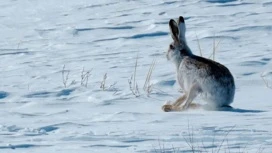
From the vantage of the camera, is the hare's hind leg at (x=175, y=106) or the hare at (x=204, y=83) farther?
the hare's hind leg at (x=175, y=106)

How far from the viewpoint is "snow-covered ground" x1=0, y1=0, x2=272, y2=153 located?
5.43 m

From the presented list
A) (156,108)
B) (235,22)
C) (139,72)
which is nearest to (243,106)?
(156,108)

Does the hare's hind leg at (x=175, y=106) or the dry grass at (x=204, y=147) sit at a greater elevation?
the dry grass at (x=204, y=147)

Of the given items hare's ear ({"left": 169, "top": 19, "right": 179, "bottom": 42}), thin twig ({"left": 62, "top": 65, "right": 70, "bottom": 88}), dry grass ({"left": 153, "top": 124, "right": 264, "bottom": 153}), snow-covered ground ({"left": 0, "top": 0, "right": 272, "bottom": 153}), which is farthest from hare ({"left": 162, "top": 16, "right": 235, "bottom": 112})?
thin twig ({"left": 62, "top": 65, "right": 70, "bottom": 88})

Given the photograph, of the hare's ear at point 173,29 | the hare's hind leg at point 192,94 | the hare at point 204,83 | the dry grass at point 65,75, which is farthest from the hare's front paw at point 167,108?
the dry grass at point 65,75

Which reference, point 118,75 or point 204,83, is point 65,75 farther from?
point 204,83

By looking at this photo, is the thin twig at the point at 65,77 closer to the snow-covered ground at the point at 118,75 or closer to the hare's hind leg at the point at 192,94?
the snow-covered ground at the point at 118,75

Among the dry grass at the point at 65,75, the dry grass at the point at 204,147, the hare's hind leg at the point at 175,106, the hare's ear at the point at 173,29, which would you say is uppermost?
the hare's ear at the point at 173,29

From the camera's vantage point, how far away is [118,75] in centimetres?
930

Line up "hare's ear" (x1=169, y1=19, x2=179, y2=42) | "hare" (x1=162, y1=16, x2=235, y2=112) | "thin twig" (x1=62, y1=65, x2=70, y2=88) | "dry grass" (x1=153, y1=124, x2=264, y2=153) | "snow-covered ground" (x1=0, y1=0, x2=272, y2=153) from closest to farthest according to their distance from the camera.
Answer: "dry grass" (x1=153, y1=124, x2=264, y2=153) → "snow-covered ground" (x1=0, y1=0, x2=272, y2=153) → "hare" (x1=162, y1=16, x2=235, y2=112) → "hare's ear" (x1=169, y1=19, x2=179, y2=42) → "thin twig" (x1=62, y1=65, x2=70, y2=88)

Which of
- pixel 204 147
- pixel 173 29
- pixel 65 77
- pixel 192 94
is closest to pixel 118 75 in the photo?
pixel 65 77

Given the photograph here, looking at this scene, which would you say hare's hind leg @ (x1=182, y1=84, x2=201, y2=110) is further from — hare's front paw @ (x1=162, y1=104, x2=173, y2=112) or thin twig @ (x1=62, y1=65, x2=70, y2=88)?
thin twig @ (x1=62, y1=65, x2=70, y2=88)

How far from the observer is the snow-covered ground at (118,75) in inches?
214

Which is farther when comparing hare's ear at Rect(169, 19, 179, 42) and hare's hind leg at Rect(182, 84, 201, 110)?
hare's ear at Rect(169, 19, 179, 42)
